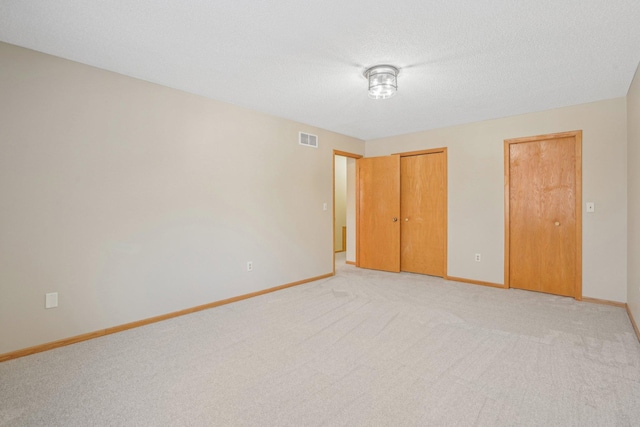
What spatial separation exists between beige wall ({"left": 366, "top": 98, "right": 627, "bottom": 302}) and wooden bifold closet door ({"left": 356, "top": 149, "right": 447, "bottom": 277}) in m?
0.19

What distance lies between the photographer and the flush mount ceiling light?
8.73ft

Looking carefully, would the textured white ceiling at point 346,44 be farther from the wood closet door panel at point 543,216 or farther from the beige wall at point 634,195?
the wood closet door panel at point 543,216

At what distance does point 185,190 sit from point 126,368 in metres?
1.72

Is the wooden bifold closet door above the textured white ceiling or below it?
below

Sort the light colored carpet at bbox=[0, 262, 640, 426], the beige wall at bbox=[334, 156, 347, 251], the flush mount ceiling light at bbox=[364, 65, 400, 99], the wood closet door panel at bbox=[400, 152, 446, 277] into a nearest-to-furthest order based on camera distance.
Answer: the light colored carpet at bbox=[0, 262, 640, 426] → the flush mount ceiling light at bbox=[364, 65, 400, 99] → the wood closet door panel at bbox=[400, 152, 446, 277] → the beige wall at bbox=[334, 156, 347, 251]

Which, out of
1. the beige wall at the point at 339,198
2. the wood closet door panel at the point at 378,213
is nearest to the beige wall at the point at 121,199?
the wood closet door panel at the point at 378,213

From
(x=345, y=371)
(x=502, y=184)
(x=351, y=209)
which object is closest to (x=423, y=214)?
(x=502, y=184)

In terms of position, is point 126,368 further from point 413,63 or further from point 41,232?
point 413,63

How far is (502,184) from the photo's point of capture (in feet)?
13.8

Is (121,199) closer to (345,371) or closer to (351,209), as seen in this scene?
(345,371)

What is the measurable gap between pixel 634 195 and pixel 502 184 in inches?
54.5

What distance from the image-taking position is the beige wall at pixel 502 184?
3.45m

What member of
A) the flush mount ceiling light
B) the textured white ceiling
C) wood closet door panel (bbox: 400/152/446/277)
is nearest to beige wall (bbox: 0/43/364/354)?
the textured white ceiling

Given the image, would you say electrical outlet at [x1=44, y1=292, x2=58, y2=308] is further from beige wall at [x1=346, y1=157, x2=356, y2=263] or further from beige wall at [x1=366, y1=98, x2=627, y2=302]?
beige wall at [x1=366, y1=98, x2=627, y2=302]
